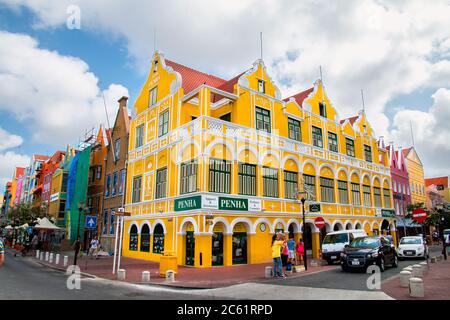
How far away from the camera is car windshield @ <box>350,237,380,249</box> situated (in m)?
15.8

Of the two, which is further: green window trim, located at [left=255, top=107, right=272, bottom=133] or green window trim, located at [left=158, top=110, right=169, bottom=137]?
green window trim, located at [left=158, top=110, right=169, bottom=137]

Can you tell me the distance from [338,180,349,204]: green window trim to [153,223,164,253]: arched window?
1678cm

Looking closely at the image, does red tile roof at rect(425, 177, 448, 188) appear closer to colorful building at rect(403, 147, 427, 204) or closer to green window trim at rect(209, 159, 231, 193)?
colorful building at rect(403, 147, 427, 204)

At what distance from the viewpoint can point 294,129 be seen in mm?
27719

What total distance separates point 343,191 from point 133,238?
1961 centimetres

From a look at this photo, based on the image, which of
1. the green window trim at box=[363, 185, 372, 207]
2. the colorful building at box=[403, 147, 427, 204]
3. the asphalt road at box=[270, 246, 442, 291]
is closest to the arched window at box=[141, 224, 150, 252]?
the asphalt road at box=[270, 246, 442, 291]

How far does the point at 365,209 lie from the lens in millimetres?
33188

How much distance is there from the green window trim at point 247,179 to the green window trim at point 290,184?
3.58 meters

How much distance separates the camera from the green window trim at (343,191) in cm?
→ 3075

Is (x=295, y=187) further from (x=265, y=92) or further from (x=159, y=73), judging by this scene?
(x=159, y=73)

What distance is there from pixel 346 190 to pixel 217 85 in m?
15.8

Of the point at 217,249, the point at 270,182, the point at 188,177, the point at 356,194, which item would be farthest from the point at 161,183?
the point at 356,194

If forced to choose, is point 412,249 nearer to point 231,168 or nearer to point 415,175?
point 231,168
